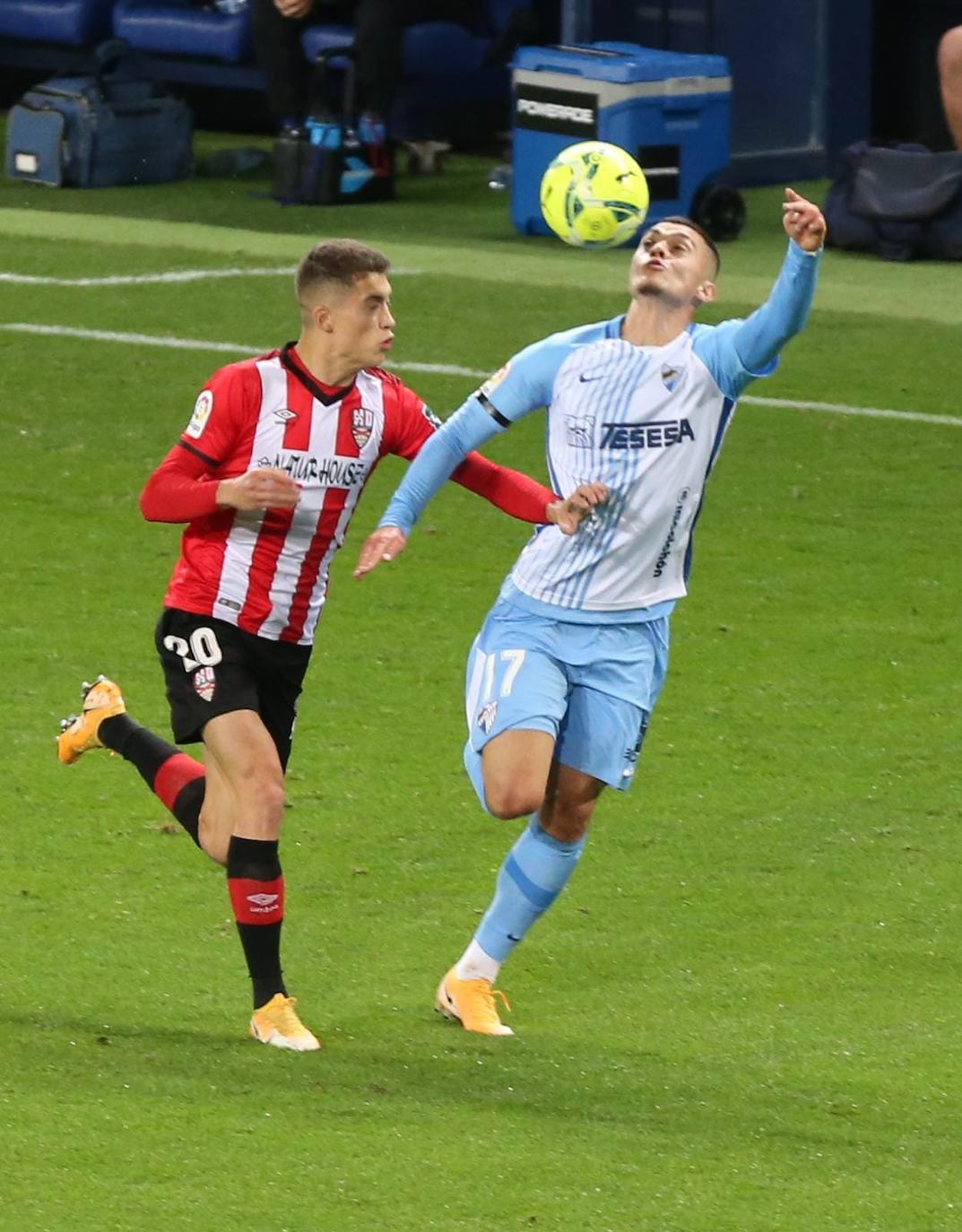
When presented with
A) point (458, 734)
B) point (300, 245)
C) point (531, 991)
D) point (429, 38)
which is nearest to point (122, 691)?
point (458, 734)

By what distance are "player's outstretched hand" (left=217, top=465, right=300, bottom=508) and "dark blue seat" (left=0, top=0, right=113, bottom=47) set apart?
1681cm

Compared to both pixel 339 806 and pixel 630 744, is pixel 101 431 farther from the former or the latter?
pixel 630 744

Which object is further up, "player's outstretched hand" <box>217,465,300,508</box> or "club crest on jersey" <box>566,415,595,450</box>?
"club crest on jersey" <box>566,415,595,450</box>

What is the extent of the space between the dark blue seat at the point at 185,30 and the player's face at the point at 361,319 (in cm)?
1540

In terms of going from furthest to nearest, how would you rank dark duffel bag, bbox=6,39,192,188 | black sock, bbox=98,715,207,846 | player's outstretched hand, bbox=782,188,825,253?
dark duffel bag, bbox=6,39,192,188 < black sock, bbox=98,715,207,846 < player's outstretched hand, bbox=782,188,825,253

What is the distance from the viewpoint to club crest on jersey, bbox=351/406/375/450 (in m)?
5.91

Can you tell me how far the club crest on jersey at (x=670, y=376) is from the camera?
19.4ft

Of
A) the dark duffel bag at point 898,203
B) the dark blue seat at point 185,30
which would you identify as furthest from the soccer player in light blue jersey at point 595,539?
the dark blue seat at point 185,30

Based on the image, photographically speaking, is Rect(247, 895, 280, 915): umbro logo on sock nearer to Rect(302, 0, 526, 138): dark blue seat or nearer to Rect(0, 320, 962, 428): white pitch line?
Rect(0, 320, 962, 428): white pitch line

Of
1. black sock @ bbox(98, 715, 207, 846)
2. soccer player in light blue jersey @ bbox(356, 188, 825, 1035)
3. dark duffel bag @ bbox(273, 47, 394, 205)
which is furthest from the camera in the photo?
dark duffel bag @ bbox(273, 47, 394, 205)

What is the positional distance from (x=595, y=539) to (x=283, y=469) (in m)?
0.75

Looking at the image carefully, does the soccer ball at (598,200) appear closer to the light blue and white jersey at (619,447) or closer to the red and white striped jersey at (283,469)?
the light blue and white jersey at (619,447)

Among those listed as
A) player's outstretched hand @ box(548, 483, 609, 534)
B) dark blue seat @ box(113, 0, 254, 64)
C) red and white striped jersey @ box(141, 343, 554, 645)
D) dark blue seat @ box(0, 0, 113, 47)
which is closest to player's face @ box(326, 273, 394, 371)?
red and white striped jersey @ box(141, 343, 554, 645)

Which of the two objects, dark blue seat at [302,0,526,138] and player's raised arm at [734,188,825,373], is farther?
dark blue seat at [302,0,526,138]
